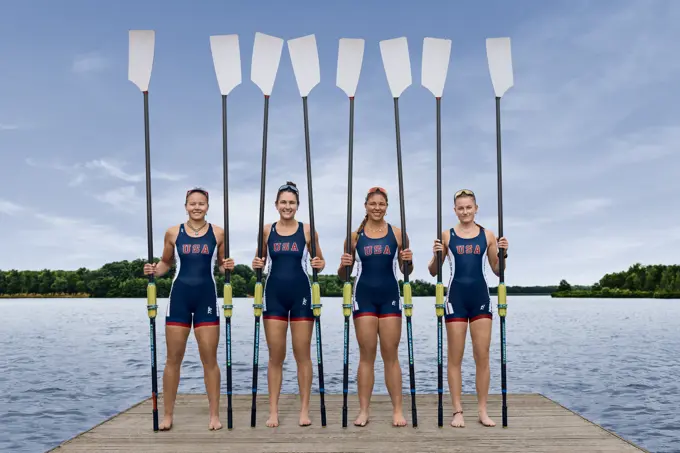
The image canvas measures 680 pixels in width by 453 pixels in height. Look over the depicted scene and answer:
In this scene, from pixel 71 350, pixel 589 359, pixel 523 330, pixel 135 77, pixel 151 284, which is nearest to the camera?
pixel 151 284

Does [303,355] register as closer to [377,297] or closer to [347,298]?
[347,298]

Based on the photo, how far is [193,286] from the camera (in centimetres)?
649

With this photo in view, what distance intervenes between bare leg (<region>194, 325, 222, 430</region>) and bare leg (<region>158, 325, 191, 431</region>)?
174 mm

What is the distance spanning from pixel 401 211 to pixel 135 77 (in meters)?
3.49

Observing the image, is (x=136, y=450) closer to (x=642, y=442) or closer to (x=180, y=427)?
(x=180, y=427)

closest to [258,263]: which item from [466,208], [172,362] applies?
[172,362]

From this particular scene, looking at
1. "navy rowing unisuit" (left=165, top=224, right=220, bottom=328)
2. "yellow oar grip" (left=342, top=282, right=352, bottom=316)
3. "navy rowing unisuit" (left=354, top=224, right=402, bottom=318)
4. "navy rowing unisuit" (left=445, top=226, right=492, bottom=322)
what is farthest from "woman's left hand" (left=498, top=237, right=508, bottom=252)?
"navy rowing unisuit" (left=165, top=224, right=220, bottom=328)

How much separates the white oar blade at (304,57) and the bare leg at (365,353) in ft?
9.74

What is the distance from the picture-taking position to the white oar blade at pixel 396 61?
7.34 meters

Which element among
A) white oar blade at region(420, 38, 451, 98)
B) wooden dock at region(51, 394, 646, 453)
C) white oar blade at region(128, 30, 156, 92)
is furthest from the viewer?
white oar blade at region(420, 38, 451, 98)

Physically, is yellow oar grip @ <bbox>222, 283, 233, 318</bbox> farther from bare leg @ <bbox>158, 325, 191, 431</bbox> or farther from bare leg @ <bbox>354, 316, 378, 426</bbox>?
bare leg @ <bbox>354, 316, 378, 426</bbox>

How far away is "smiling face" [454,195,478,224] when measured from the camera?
689 centimetres

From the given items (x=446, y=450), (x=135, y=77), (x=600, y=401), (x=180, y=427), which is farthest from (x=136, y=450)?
A: (x=600, y=401)

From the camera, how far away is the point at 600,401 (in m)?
14.2
